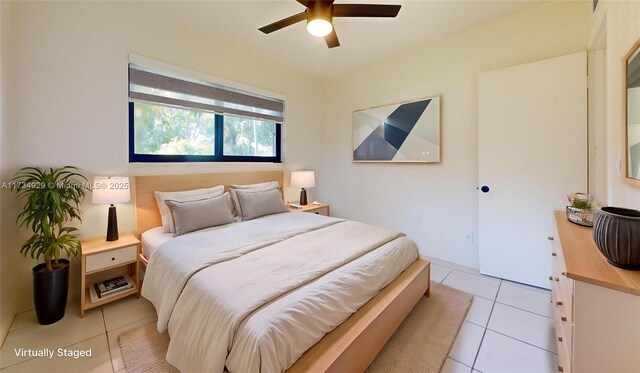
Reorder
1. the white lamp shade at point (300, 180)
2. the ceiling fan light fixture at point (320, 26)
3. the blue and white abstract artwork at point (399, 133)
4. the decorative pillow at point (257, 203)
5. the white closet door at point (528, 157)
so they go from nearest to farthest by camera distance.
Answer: the ceiling fan light fixture at point (320, 26), the white closet door at point (528, 157), the decorative pillow at point (257, 203), the blue and white abstract artwork at point (399, 133), the white lamp shade at point (300, 180)

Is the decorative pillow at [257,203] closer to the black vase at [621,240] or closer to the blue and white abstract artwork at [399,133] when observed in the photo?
the blue and white abstract artwork at [399,133]

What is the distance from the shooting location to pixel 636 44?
1213 millimetres

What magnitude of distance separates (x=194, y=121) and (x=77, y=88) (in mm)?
1025

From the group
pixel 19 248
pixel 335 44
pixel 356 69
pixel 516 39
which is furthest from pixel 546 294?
pixel 19 248

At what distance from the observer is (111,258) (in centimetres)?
209

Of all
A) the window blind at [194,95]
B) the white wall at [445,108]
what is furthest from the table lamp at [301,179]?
the window blind at [194,95]

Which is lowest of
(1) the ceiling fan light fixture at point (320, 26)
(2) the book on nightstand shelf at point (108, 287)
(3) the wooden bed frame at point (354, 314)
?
(2) the book on nightstand shelf at point (108, 287)

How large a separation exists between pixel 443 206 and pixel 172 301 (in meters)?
2.93

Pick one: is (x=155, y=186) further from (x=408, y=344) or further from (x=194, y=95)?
(x=408, y=344)

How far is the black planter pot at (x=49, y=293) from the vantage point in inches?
71.9

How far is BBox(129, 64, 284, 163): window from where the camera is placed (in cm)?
259

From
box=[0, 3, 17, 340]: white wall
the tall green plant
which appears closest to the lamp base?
the tall green plant

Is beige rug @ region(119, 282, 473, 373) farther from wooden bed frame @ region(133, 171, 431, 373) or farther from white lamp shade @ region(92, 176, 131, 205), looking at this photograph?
white lamp shade @ region(92, 176, 131, 205)

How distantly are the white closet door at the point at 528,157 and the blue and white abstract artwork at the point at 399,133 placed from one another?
542 mm
